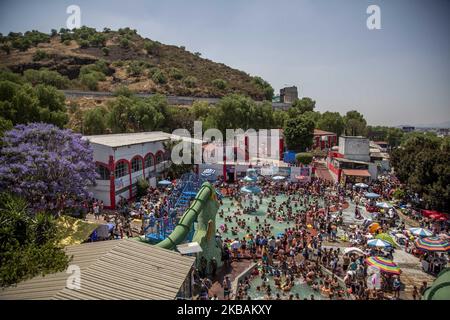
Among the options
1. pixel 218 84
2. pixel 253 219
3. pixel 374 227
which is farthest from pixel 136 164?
pixel 218 84

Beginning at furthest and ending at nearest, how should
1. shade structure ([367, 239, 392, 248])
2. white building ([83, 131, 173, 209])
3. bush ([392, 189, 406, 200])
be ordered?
bush ([392, 189, 406, 200]) → white building ([83, 131, 173, 209]) → shade structure ([367, 239, 392, 248])

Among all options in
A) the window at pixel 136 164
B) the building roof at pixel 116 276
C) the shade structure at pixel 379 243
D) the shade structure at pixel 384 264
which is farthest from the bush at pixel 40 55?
the shade structure at pixel 384 264

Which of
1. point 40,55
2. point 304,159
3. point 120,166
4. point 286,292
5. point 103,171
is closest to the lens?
point 286,292

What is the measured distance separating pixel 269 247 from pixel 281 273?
2.06 meters

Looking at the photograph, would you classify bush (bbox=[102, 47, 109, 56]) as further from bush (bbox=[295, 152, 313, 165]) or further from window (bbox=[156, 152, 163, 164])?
Answer: window (bbox=[156, 152, 163, 164])

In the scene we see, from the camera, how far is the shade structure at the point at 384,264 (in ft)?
48.9

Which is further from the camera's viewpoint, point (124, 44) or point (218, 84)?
point (124, 44)

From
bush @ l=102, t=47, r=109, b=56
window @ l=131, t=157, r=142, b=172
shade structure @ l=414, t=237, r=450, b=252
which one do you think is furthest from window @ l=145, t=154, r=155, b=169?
bush @ l=102, t=47, r=109, b=56

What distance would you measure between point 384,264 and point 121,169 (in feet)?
66.0

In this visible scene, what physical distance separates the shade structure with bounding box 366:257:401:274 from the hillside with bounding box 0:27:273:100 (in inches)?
2828

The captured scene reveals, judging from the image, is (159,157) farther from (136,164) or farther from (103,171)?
(103,171)

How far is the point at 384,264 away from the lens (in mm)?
15273

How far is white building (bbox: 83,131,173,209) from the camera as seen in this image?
25.6 m
